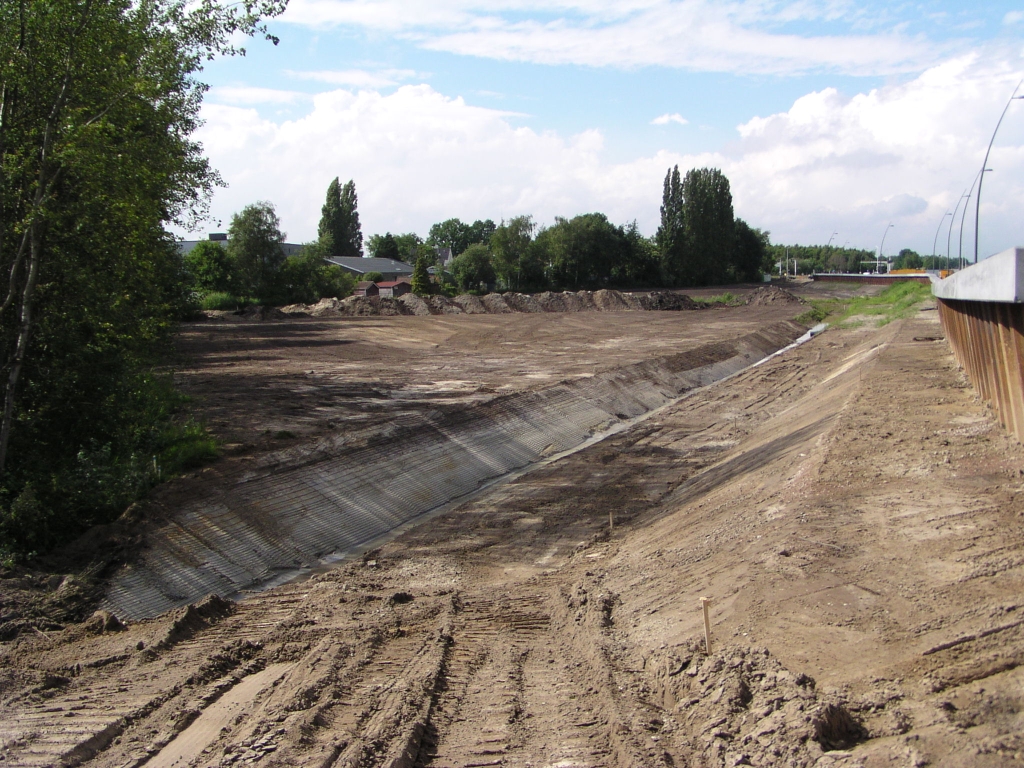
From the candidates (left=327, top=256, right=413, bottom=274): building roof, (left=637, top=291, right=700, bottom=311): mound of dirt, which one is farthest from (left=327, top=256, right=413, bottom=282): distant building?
(left=637, top=291, right=700, bottom=311): mound of dirt

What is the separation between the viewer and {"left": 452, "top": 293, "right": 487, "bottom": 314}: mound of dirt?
69062 mm

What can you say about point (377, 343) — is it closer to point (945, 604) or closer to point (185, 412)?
point (185, 412)

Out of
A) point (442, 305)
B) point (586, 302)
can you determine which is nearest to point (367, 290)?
point (442, 305)

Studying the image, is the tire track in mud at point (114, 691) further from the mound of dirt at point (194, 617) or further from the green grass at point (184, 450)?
the green grass at point (184, 450)

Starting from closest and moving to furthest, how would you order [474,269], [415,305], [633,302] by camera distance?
[415,305] < [633,302] < [474,269]

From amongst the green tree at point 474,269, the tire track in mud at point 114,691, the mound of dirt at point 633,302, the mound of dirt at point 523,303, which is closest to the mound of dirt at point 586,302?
the mound of dirt at point 633,302

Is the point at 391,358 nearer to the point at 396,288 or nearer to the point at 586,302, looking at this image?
the point at 586,302

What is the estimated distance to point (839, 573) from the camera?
24.6ft

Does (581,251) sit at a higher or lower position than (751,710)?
higher

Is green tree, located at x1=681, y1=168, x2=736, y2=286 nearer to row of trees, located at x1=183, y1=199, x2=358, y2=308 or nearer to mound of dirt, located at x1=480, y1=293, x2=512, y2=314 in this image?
mound of dirt, located at x1=480, y1=293, x2=512, y2=314

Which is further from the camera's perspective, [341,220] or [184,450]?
[341,220]

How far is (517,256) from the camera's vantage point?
9450 cm

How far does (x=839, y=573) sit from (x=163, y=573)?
29.0 ft

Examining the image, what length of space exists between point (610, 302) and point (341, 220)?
6850 cm
